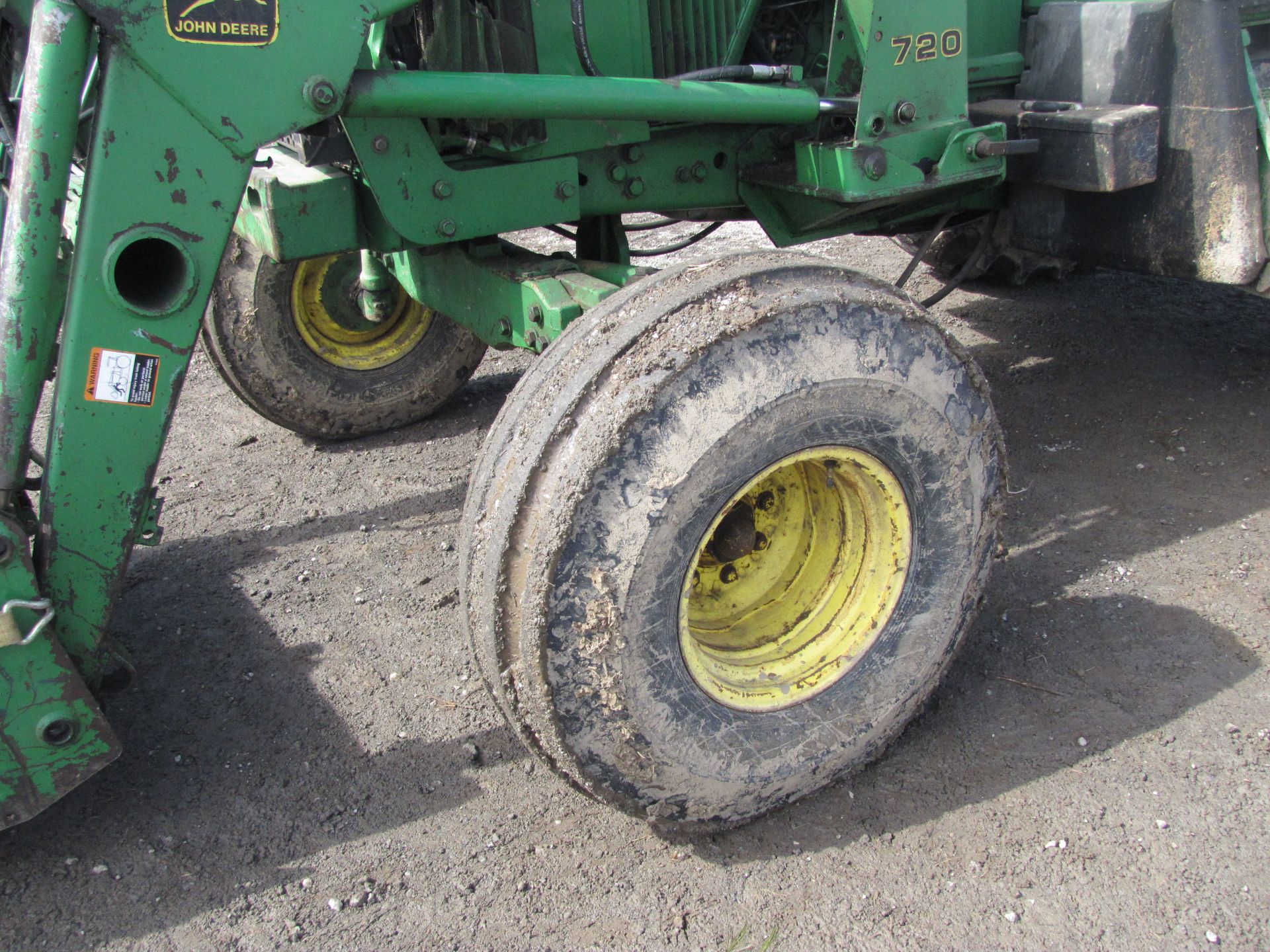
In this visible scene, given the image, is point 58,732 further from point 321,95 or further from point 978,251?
point 978,251

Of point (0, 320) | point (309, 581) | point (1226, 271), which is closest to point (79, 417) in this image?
point (0, 320)

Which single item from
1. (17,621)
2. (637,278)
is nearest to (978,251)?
(637,278)

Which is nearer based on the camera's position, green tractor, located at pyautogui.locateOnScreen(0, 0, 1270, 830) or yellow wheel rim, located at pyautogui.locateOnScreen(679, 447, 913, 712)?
green tractor, located at pyautogui.locateOnScreen(0, 0, 1270, 830)

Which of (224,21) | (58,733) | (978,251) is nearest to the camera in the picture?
(224,21)

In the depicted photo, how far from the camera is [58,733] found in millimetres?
2271

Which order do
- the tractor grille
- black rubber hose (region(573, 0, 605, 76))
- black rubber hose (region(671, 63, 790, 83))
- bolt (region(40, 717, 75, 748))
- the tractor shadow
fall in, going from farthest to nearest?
the tractor grille < black rubber hose (region(671, 63, 790, 83)) < black rubber hose (region(573, 0, 605, 76)) < the tractor shadow < bolt (region(40, 717, 75, 748))

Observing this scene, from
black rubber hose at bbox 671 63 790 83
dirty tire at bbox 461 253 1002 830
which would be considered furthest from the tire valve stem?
dirty tire at bbox 461 253 1002 830

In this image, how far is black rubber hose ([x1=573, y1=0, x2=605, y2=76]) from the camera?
2.90 metres

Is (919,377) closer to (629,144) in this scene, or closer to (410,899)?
(629,144)

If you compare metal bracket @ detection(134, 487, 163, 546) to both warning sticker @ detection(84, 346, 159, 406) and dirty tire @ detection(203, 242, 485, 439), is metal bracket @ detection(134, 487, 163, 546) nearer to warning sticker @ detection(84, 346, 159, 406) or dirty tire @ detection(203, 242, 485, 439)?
warning sticker @ detection(84, 346, 159, 406)

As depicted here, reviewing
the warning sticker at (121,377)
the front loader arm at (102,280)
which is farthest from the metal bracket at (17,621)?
the warning sticker at (121,377)

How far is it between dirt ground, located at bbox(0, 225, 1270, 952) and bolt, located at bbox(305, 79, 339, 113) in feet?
5.19

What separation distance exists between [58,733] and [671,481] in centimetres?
139

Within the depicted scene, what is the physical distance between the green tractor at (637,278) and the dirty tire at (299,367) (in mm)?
870
